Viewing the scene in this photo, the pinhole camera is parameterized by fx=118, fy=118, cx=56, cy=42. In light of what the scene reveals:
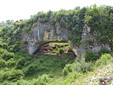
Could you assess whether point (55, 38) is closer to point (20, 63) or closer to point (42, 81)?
point (20, 63)

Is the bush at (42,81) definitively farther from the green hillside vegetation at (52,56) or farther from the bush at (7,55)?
the bush at (7,55)

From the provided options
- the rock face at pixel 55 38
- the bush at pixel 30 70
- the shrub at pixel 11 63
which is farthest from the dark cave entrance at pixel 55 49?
the bush at pixel 30 70

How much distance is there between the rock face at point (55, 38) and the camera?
52.5 ft

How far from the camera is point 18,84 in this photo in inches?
450

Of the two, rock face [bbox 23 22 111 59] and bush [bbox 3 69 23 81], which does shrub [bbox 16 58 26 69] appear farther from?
bush [bbox 3 69 23 81]

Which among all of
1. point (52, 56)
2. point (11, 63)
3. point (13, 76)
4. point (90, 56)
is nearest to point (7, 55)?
point (11, 63)

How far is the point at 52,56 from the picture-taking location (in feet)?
68.7

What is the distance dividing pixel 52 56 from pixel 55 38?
135 inches

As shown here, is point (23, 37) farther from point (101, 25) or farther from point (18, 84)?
point (101, 25)

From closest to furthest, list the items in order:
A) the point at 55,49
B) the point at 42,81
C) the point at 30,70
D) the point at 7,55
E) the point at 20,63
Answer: the point at 42,81, the point at 30,70, the point at 20,63, the point at 7,55, the point at 55,49

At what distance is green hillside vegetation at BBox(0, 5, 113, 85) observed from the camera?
13191 millimetres

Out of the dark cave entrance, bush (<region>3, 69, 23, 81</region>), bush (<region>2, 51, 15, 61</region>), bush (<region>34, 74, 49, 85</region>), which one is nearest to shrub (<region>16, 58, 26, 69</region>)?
bush (<region>2, 51, 15, 61</region>)

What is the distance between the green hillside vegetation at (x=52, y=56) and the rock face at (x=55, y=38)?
24.2 inches

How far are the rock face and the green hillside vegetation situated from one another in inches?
24.2
